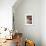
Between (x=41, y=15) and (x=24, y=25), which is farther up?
(x=41, y=15)

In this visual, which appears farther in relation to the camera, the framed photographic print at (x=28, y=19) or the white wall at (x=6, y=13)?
the framed photographic print at (x=28, y=19)

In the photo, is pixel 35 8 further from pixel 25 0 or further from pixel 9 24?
pixel 9 24

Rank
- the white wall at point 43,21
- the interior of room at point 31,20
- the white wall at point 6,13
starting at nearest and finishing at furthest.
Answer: the white wall at point 6,13 → the white wall at point 43,21 → the interior of room at point 31,20

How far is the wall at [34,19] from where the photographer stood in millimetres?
4587

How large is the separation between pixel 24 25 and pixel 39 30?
67 centimetres

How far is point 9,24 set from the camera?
3.82 m

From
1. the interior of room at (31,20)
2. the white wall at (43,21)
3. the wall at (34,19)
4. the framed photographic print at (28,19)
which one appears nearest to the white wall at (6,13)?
the interior of room at (31,20)

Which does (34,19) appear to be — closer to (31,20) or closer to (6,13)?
(31,20)

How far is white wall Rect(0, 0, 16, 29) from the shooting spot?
372 cm

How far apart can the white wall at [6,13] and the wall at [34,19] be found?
845mm

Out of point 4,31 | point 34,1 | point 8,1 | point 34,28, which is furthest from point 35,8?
point 4,31

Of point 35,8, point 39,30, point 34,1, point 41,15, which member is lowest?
point 39,30

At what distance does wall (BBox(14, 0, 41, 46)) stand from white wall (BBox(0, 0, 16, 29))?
0.84 m

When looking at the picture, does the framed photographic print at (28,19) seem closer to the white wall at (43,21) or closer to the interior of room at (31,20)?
the interior of room at (31,20)
